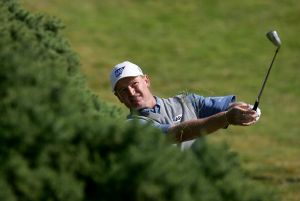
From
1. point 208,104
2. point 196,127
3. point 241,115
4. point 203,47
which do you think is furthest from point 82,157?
point 203,47

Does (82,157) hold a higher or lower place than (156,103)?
lower

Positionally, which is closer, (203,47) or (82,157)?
(82,157)

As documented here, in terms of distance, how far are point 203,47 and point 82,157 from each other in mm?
18917

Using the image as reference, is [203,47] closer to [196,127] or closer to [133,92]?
[133,92]

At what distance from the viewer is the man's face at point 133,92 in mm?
6367

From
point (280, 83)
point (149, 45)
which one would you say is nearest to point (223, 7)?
point (149, 45)

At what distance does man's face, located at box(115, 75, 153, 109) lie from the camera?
251 inches

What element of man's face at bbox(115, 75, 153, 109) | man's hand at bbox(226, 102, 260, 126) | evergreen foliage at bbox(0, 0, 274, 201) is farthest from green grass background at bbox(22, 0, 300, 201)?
evergreen foliage at bbox(0, 0, 274, 201)

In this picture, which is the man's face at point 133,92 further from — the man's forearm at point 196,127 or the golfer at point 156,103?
the man's forearm at point 196,127

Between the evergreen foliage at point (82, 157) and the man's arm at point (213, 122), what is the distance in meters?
1.57

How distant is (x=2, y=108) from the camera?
379 cm

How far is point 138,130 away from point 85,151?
23cm

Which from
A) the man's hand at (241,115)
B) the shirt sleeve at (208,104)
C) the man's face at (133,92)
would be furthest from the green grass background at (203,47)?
the man's hand at (241,115)

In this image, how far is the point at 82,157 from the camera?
3.69 meters
